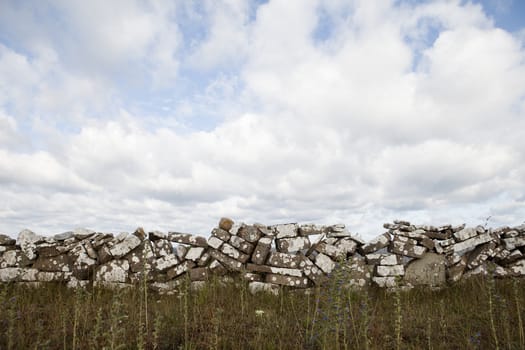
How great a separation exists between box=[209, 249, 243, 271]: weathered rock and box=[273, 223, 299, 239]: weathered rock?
1051mm

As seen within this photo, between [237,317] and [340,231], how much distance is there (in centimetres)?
327

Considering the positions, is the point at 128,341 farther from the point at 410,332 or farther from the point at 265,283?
the point at 410,332

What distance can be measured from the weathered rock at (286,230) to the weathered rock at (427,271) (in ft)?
8.93

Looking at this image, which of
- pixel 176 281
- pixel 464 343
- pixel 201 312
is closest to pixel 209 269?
pixel 176 281

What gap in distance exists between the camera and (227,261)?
757 centimetres

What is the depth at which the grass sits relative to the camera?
170 inches

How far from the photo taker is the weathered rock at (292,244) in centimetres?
779

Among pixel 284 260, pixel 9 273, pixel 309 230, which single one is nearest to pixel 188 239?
pixel 284 260

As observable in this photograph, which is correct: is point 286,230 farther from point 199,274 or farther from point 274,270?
point 199,274

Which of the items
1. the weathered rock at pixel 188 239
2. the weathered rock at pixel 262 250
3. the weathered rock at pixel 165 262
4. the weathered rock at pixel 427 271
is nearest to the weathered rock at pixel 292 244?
the weathered rock at pixel 262 250

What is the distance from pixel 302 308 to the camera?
6.32 m

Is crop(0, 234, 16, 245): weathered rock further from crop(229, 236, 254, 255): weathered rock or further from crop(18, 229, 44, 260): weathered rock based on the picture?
crop(229, 236, 254, 255): weathered rock

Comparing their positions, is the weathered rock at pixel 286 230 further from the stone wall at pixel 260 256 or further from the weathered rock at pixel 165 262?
the weathered rock at pixel 165 262

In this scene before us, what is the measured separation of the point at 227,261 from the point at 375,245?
132 inches
